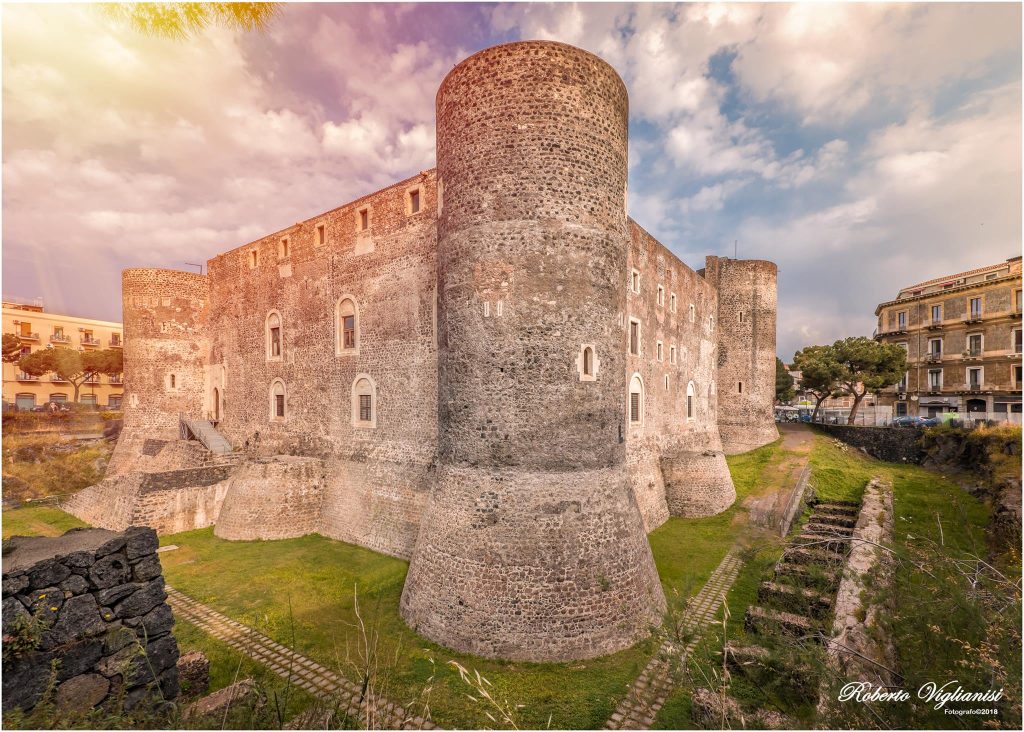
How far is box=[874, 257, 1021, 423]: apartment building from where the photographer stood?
2570 cm

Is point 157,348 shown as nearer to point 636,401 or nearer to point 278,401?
point 278,401

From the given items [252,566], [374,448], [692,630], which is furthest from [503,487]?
[252,566]

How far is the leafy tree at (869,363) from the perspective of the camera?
96.2ft

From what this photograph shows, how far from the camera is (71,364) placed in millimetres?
16188

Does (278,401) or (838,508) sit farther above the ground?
(278,401)

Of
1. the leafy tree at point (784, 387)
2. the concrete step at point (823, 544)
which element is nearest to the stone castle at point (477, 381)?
the concrete step at point (823, 544)

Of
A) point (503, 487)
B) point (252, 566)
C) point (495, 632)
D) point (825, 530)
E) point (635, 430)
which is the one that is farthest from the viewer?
point (635, 430)

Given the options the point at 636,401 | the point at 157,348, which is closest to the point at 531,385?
the point at 636,401

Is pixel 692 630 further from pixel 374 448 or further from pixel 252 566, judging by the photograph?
pixel 252 566

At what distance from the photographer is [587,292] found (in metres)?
9.80

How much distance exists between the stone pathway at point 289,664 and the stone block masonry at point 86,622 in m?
2.06

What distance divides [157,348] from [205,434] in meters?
5.25

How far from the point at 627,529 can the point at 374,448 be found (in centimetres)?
920

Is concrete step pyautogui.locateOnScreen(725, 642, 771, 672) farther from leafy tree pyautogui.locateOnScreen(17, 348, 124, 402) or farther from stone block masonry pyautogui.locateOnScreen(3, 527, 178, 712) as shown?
leafy tree pyautogui.locateOnScreen(17, 348, 124, 402)
